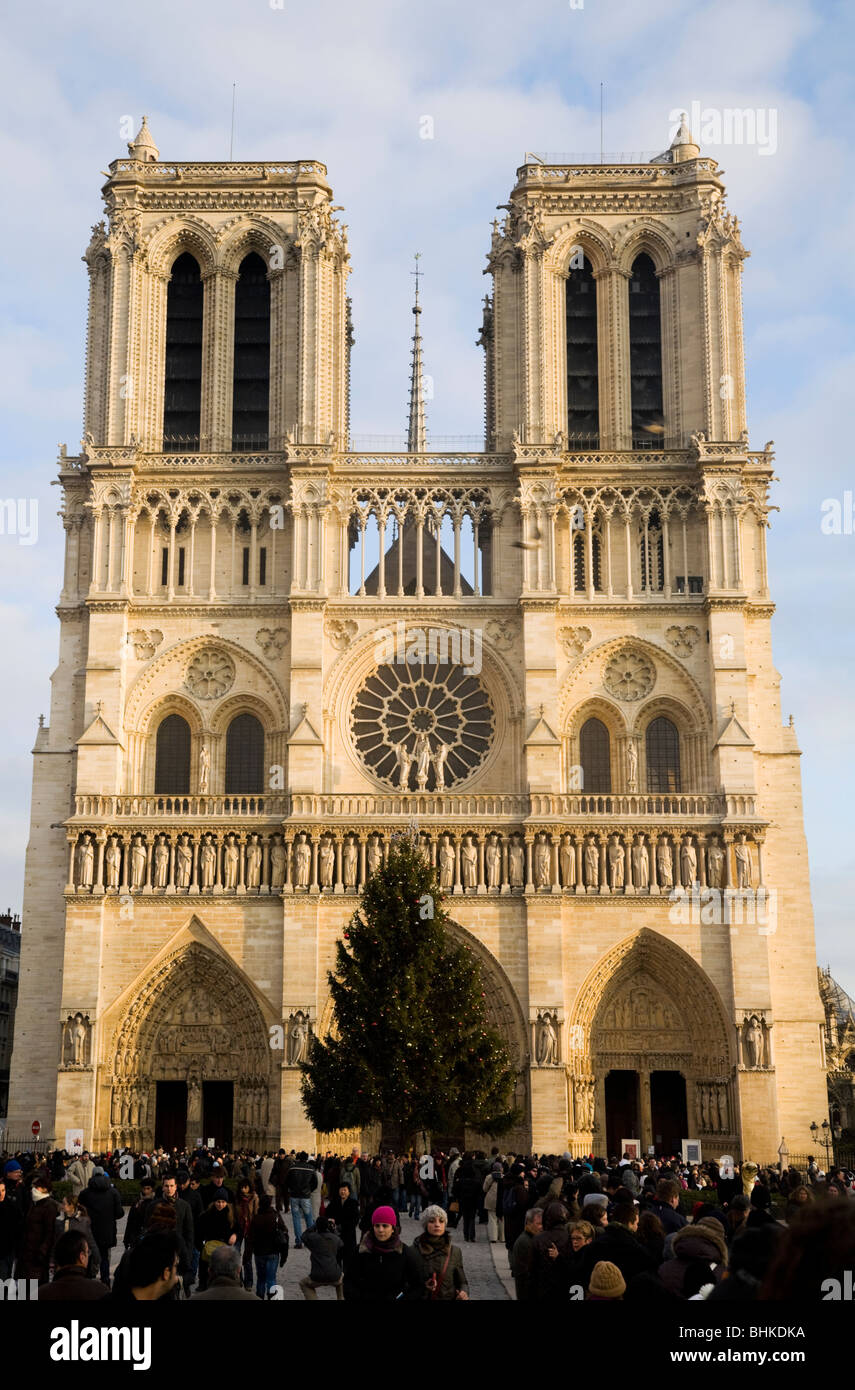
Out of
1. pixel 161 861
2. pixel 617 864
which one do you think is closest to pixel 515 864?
pixel 617 864

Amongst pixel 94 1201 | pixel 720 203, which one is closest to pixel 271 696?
pixel 720 203

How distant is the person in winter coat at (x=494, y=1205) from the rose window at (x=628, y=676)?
746 inches

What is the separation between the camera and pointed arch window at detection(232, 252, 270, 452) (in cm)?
4281

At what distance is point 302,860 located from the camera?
122 ft

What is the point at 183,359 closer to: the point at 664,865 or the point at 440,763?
the point at 440,763

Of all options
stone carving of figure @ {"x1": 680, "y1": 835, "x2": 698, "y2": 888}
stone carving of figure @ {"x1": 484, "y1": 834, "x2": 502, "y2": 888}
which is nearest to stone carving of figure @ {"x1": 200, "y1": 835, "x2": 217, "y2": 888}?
stone carving of figure @ {"x1": 484, "y1": 834, "x2": 502, "y2": 888}

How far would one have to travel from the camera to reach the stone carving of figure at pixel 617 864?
1473 inches

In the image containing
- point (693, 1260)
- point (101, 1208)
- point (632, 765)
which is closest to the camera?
point (693, 1260)

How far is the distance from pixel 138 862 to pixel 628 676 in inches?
517

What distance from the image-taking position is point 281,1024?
120 feet

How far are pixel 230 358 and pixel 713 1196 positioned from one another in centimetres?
2683

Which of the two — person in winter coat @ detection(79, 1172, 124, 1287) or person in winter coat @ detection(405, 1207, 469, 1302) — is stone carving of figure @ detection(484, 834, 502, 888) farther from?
person in winter coat @ detection(405, 1207, 469, 1302)

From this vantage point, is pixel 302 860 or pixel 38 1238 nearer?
pixel 38 1238
